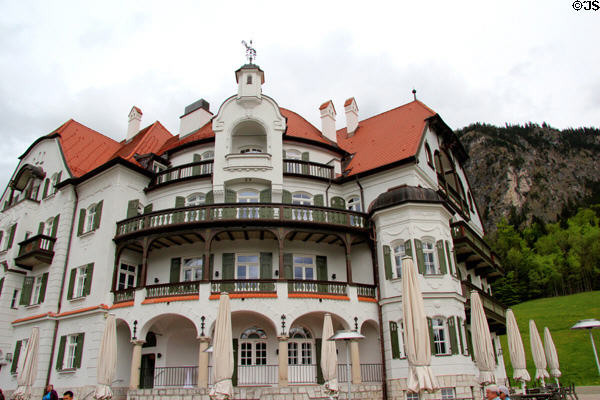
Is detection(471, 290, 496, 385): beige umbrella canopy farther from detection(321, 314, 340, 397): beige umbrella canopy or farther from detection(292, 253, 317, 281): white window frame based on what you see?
detection(292, 253, 317, 281): white window frame

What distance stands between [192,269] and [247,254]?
2.94m

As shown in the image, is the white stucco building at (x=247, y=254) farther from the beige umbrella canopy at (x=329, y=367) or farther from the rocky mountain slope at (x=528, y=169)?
the rocky mountain slope at (x=528, y=169)

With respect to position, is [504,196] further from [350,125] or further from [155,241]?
[155,241]

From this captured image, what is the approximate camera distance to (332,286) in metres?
20.9

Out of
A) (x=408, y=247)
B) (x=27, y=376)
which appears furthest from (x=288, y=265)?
(x=27, y=376)

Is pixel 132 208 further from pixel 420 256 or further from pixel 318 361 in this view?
pixel 420 256

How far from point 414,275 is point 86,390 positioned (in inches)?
629

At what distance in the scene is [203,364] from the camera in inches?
744

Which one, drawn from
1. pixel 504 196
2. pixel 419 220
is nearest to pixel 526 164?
pixel 504 196

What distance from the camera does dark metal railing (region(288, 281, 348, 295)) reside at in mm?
20234

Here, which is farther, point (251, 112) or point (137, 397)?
point (251, 112)

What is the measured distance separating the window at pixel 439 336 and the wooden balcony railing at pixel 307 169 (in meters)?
9.66

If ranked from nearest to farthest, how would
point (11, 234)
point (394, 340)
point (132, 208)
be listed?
point (394, 340) → point (132, 208) → point (11, 234)

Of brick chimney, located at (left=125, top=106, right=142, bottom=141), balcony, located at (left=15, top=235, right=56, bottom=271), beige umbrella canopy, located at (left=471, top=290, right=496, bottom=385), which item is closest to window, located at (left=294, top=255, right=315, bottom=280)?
beige umbrella canopy, located at (left=471, top=290, right=496, bottom=385)
